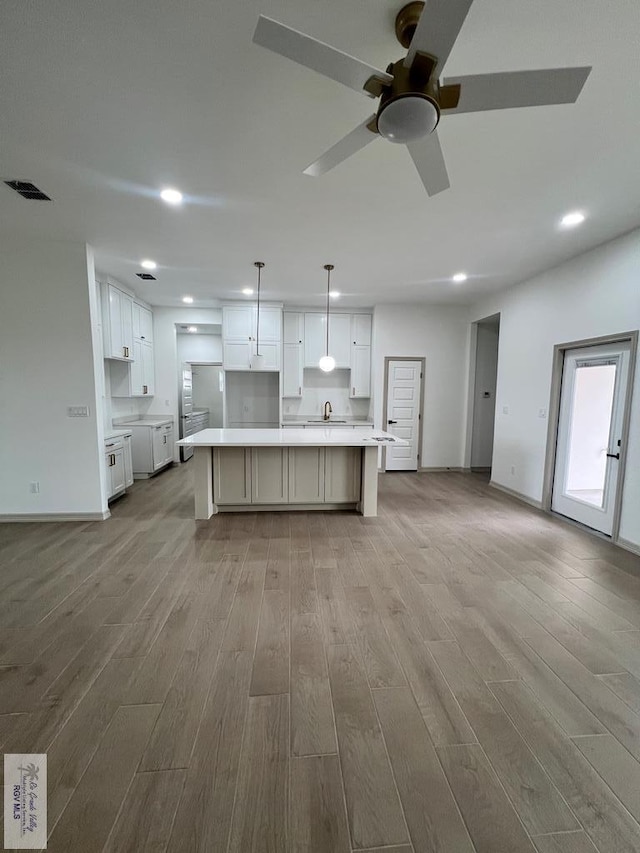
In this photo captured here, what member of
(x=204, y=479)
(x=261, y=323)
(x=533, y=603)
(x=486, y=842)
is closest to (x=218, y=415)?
(x=261, y=323)

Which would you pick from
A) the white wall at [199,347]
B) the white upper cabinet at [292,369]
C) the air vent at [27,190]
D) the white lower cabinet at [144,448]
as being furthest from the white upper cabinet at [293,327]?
the air vent at [27,190]

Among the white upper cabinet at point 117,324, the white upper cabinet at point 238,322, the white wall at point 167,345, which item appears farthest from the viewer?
the white wall at point 167,345

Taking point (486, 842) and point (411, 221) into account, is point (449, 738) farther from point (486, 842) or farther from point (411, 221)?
point (411, 221)

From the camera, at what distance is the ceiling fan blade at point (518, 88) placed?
119 cm

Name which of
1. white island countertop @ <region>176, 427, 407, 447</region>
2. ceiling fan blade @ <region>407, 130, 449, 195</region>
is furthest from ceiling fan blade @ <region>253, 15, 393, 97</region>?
white island countertop @ <region>176, 427, 407, 447</region>

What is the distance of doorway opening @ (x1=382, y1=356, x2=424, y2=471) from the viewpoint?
6.16m

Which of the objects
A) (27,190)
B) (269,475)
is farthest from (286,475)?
(27,190)

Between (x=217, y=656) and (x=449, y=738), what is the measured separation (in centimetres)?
120

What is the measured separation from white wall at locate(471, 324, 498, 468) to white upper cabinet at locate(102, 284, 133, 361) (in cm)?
587

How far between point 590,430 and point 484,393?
265 cm

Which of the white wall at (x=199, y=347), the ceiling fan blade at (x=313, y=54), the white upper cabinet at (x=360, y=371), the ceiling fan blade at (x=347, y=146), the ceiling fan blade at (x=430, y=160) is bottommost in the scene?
the white upper cabinet at (x=360, y=371)

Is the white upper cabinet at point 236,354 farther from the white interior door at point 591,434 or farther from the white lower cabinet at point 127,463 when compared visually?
the white interior door at point 591,434

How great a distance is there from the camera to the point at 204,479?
3908mm

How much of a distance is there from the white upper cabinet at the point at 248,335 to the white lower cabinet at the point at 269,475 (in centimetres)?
230
